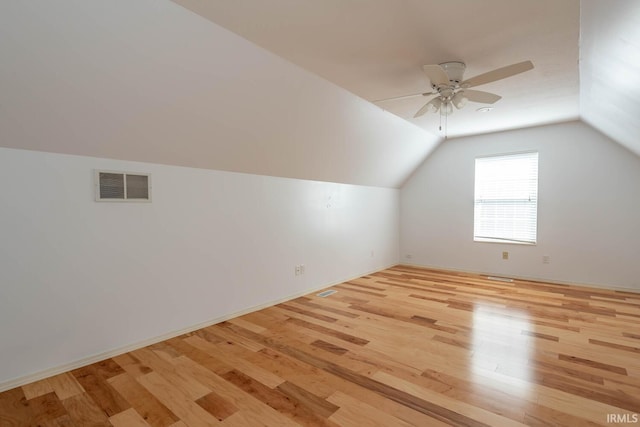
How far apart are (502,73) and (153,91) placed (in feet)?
8.52

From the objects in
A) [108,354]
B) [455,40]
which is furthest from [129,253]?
[455,40]

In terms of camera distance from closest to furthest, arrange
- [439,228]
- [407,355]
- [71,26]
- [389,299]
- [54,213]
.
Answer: [71,26] < [54,213] < [407,355] < [389,299] < [439,228]

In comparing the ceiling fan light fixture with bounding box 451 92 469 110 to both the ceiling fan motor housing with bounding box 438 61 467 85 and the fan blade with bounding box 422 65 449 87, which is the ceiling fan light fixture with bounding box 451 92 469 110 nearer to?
the ceiling fan motor housing with bounding box 438 61 467 85

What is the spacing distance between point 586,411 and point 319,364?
66.0 inches

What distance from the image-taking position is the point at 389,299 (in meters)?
4.05

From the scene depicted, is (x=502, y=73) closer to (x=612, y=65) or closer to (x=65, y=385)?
(x=612, y=65)

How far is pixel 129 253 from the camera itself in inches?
103

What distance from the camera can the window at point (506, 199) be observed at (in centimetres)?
504

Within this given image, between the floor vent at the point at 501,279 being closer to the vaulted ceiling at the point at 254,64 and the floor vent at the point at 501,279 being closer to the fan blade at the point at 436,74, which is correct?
the vaulted ceiling at the point at 254,64

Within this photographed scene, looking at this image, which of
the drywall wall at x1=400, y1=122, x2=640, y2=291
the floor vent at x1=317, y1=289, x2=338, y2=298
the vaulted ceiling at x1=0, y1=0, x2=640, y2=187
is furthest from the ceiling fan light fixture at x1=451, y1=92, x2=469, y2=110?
the drywall wall at x1=400, y1=122, x2=640, y2=291

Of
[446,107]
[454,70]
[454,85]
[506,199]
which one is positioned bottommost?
[506,199]

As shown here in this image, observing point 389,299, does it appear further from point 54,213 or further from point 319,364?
point 54,213

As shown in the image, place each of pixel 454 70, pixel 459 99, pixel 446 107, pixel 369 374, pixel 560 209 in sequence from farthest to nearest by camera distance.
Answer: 1. pixel 560 209
2. pixel 446 107
3. pixel 459 99
4. pixel 454 70
5. pixel 369 374

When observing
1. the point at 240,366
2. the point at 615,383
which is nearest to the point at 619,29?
the point at 615,383
